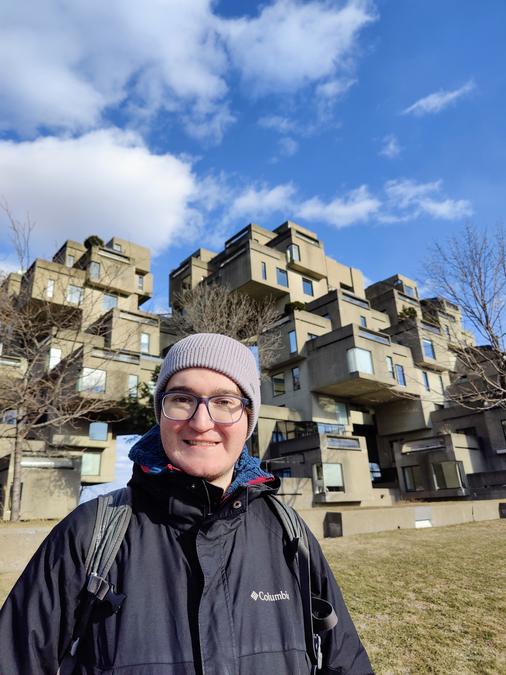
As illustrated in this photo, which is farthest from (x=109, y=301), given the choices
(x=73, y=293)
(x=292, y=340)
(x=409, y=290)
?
(x=409, y=290)

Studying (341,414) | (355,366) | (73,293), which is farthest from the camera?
(341,414)

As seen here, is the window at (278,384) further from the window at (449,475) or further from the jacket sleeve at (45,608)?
the jacket sleeve at (45,608)

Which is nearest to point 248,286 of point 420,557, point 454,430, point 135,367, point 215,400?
point 135,367

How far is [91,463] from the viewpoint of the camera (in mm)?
30047

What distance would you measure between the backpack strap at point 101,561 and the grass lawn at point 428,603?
3.62m

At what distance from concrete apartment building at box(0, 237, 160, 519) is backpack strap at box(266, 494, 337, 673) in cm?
1596

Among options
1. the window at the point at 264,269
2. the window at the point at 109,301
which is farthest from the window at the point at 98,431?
the window at the point at 264,269

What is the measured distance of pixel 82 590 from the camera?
153 cm

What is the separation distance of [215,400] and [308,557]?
0.77m

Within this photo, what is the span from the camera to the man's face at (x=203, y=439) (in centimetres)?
181

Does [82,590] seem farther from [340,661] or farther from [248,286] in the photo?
[248,286]

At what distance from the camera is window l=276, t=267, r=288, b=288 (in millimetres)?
38312

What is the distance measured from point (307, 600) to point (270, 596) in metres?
0.19

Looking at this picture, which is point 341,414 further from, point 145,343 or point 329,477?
point 145,343
